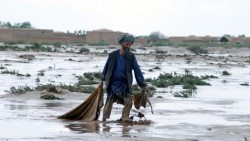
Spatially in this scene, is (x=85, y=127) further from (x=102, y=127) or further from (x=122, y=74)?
(x=122, y=74)

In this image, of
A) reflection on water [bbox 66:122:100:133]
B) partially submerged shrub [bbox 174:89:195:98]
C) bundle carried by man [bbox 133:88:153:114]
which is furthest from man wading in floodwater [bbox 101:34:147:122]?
partially submerged shrub [bbox 174:89:195:98]

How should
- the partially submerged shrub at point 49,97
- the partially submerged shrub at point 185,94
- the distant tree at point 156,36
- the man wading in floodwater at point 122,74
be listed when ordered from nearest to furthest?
the man wading in floodwater at point 122,74
the partially submerged shrub at point 49,97
the partially submerged shrub at point 185,94
the distant tree at point 156,36

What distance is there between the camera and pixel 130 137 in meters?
11.9

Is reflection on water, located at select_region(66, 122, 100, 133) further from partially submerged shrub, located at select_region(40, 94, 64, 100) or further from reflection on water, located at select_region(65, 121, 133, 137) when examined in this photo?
partially submerged shrub, located at select_region(40, 94, 64, 100)

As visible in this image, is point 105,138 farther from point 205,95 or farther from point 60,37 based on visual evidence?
point 60,37

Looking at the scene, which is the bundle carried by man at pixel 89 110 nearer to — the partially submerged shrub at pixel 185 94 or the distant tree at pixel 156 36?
the partially submerged shrub at pixel 185 94

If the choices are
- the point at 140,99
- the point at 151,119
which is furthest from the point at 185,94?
the point at 140,99

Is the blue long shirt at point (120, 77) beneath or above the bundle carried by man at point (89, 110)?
above

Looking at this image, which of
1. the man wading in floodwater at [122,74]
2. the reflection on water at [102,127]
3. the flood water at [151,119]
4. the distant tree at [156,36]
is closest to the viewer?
the flood water at [151,119]

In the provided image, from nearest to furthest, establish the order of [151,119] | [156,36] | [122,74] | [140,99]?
[122,74], [140,99], [151,119], [156,36]

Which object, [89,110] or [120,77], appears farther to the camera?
[89,110]

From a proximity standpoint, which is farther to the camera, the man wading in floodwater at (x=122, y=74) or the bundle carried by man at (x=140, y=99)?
the bundle carried by man at (x=140, y=99)

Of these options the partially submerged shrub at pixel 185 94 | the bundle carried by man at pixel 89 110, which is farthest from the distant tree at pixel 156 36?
the bundle carried by man at pixel 89 110

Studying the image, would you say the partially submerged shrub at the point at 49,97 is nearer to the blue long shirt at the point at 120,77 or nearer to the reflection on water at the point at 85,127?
the blue long shirt at the point at 120,77
